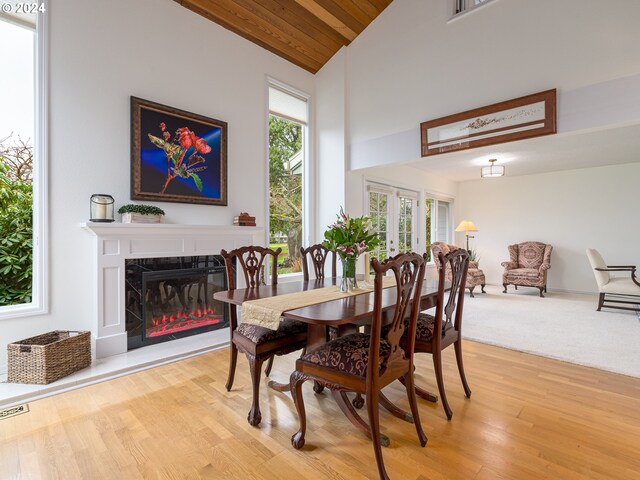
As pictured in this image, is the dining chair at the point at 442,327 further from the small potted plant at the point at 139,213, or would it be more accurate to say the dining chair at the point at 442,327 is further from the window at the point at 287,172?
the window at the point at 287,172

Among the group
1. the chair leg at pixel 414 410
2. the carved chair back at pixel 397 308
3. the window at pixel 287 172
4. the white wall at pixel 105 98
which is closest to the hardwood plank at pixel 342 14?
the window at pixel 287 172

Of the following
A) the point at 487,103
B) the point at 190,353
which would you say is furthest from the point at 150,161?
the point at 487,103

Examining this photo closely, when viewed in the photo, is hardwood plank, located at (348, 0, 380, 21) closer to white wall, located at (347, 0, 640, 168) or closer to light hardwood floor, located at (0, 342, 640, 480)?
white wall, located at (347, 0, 640, 168)

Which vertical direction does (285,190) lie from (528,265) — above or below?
above

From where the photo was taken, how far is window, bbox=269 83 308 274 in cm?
462

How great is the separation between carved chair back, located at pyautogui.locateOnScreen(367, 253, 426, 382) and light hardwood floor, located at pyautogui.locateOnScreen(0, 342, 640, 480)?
492 millimetres

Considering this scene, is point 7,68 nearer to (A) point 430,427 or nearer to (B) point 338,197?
(B) point 338,197

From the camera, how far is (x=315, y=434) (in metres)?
1.87

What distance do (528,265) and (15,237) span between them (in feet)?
25.8

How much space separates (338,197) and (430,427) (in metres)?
3.34

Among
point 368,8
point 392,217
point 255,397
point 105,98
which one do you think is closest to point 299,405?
point 255,397

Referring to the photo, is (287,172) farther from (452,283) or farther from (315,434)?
(315,434)

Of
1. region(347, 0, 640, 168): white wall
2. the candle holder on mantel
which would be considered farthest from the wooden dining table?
region(347, 0, 640, 168): white wall

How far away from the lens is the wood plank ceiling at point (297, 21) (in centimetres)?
380
